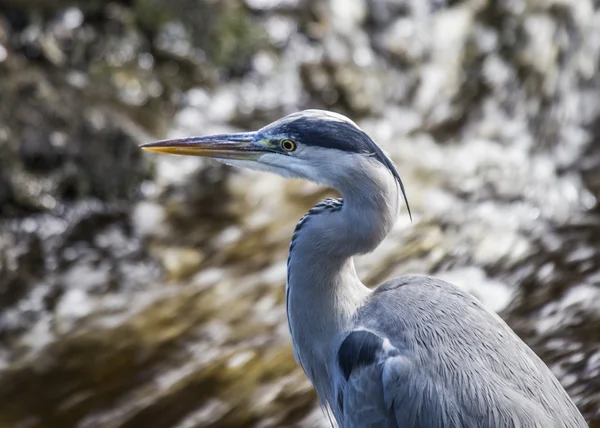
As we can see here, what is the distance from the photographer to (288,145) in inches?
135

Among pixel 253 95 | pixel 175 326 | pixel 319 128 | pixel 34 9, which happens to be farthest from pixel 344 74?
pixel 319 128

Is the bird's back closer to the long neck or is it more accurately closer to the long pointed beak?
the long neck

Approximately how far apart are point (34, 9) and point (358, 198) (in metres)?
5.31

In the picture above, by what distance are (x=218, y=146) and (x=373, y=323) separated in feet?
2.96

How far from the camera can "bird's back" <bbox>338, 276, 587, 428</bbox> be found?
301 cm

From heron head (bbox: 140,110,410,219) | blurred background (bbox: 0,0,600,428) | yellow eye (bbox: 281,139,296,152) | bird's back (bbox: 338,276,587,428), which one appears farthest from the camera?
blurred background (bbox: 0,0,600,428)

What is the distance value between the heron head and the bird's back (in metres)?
0.49

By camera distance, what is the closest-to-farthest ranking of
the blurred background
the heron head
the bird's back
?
the bird's back, the heron head, the blurred background

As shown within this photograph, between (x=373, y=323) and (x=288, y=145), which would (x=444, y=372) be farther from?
(x=288, y=145)

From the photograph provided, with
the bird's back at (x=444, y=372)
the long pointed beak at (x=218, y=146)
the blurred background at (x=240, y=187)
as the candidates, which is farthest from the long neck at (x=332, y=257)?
the blurred background at (x=240, y=187)

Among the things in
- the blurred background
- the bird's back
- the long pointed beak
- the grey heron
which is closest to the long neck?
the grey heron

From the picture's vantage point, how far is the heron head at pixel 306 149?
130 inches

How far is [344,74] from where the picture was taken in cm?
812

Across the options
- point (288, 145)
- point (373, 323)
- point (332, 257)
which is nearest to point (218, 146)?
point (288, 145)
